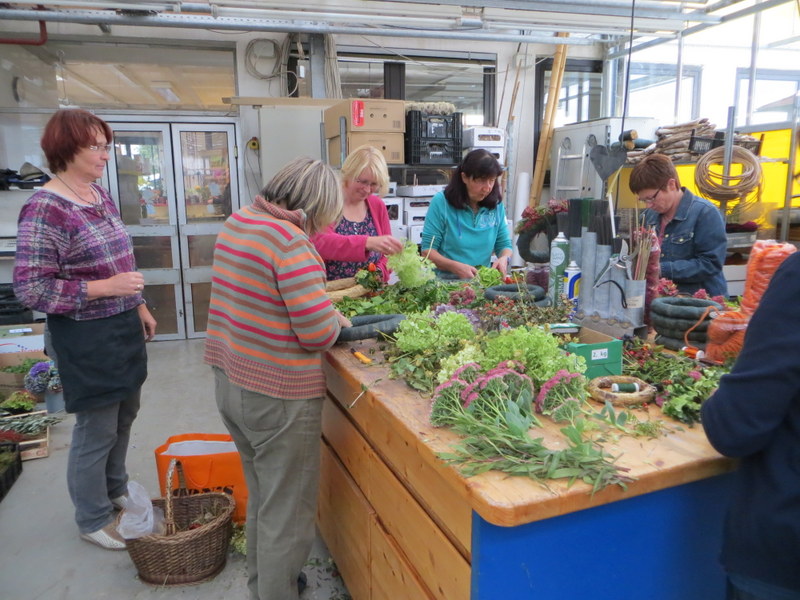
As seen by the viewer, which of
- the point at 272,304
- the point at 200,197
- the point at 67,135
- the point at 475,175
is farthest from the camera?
the point at 200,197

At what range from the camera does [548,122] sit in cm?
748

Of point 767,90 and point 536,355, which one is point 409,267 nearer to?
point 536,355

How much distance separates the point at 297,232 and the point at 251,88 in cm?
566

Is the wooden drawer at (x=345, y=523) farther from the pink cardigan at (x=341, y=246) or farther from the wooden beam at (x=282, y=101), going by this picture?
the wooden beam at (x=282, y=101)

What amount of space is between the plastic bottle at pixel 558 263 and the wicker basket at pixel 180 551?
1.69 metres

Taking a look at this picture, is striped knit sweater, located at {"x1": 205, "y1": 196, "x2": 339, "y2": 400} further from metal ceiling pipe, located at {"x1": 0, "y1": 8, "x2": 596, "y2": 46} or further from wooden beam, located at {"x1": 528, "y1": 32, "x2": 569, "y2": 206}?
wooden beam, located at {"x1": 528, "y1": 32, "x2": 569, "y2": 206}

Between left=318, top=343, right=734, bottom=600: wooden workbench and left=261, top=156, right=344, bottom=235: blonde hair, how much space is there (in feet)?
1.85

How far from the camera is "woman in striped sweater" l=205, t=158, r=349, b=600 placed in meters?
1.81

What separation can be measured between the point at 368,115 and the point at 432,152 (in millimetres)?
822

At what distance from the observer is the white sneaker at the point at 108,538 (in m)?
2.76

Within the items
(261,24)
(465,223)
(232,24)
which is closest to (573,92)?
(261,24)

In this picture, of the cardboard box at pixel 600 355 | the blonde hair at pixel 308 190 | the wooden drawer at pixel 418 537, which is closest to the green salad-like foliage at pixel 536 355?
the cardboard box at pixel 600 355

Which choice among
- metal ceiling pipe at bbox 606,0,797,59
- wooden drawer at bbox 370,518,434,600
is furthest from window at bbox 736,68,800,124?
wooden drawer at bbox 370,518,434,600

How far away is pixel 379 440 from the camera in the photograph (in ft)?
6.25
